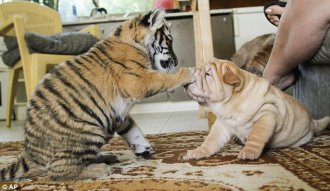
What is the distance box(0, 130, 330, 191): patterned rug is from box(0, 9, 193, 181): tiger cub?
2.7 inches

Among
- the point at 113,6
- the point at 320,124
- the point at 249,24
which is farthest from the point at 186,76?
the point at 113,6

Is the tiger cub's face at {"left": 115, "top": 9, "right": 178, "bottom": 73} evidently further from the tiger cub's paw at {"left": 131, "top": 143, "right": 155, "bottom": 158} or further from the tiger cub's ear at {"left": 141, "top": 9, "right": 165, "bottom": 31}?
the tiger cub's paw at {"left": 131, "top": 143, "right": 155, "bottom": 158}

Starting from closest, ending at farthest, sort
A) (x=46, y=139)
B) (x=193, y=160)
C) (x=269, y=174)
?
(x=269, y=174) → (x=46, y=139) → (x=193, y=160)

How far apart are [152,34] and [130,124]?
0.34 metres

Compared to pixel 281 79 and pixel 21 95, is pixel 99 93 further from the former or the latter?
pixel 21 95

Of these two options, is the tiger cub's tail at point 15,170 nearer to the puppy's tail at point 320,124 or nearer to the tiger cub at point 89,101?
the tiger cub at point 89,101

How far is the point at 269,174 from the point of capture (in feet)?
3.14

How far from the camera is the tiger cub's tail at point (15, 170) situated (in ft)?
3.69

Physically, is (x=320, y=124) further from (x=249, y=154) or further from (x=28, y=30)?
(x=28, y=30)

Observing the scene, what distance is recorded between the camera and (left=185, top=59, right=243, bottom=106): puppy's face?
1.22m

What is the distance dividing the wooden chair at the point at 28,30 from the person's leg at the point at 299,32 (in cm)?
155

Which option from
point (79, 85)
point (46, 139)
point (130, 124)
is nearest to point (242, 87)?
point (130, 124)

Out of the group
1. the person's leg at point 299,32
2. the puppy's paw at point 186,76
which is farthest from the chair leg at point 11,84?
the person's leg at point 299,32

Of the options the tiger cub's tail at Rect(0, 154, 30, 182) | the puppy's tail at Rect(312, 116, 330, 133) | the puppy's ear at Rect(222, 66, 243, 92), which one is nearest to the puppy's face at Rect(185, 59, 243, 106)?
the puppy's ear at Rect(222, 66, 243, 92)
